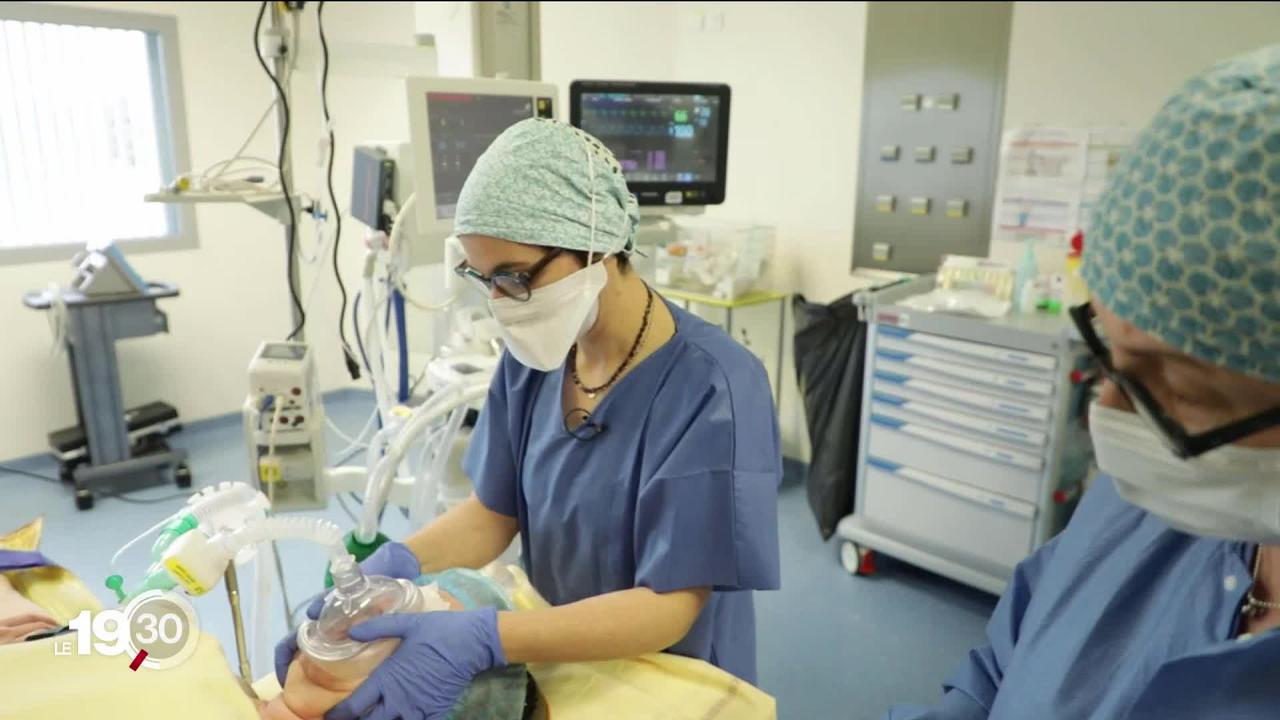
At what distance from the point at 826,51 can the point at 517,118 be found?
1829mm

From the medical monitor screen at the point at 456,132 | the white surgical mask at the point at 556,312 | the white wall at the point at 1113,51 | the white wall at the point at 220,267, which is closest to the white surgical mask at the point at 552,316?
the white surgical mask at the point at 556,312

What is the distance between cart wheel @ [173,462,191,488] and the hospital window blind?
1083 millimetres

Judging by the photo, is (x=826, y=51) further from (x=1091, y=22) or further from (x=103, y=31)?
(x=103, y=31)

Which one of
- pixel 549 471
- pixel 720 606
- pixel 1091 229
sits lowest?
pixel 720 606

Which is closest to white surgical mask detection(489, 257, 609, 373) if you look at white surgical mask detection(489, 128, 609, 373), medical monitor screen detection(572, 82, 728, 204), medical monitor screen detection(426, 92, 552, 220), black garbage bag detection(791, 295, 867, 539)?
white surgical mask detection(489, 128, 609, 373)

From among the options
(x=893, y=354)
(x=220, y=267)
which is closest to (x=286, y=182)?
(x=893, y=354)

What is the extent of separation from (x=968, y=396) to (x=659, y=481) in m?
1.79

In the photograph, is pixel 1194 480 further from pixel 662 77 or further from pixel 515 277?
pixel 662 77

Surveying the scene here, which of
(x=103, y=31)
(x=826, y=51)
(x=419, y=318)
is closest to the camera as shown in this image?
(x=419, y=318)

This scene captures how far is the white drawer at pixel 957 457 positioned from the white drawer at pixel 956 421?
2 cm

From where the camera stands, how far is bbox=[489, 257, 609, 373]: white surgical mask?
121 centimetres

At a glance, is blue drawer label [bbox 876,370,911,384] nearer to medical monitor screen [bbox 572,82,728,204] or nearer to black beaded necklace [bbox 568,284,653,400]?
medical monitor screen [bbox 572,82,728,204]

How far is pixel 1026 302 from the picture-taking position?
2756 millimetres

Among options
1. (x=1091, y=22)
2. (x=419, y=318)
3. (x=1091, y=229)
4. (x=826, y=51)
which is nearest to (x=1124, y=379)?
(x=1091, y=229)
